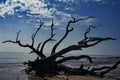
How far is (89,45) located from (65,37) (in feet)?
8.09

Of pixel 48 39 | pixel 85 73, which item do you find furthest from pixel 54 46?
pixel 85 73

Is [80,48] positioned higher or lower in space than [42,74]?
higher

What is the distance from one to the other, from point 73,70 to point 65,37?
10.9 ft

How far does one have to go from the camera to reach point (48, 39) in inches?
910

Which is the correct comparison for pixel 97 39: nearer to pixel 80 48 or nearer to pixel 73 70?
pixel 80 48

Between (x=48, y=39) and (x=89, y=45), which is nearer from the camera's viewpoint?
(x=89, y=45)

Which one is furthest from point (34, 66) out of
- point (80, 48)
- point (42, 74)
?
point (80, 48)

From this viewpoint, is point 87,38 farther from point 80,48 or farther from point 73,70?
point 73,70

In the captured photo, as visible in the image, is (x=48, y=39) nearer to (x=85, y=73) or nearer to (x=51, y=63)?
(x=51, y=63)

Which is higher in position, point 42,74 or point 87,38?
point 87,38

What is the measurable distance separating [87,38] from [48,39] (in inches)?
152

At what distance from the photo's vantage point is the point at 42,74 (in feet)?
68.3

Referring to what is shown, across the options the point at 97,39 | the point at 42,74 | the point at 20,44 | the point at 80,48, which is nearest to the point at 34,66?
the point at 42,74

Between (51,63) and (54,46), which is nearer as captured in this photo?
(51,63)
